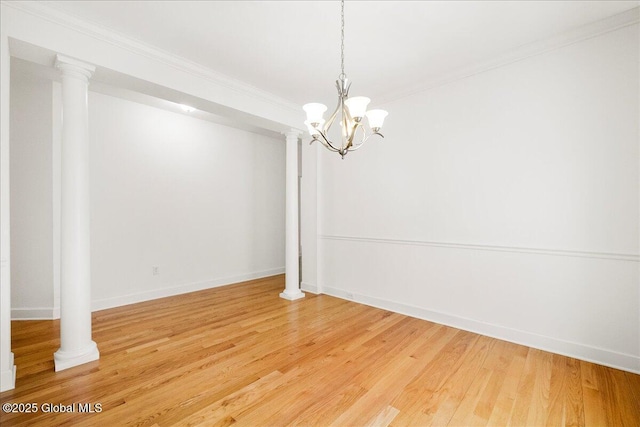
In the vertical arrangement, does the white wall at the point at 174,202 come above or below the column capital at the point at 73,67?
below

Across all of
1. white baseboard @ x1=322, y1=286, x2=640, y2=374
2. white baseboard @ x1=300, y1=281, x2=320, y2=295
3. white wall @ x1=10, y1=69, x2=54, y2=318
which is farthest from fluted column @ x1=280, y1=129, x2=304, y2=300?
white wall @ x1=10, y1=69, x2=54, y2=318

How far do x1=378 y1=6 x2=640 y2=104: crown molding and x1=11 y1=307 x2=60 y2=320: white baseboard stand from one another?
520 centimetres

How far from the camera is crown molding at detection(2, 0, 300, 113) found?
7.54ft

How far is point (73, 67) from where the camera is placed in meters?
2.49


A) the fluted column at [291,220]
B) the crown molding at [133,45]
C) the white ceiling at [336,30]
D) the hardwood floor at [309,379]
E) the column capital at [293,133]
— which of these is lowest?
the hardwood floor at [309,379]

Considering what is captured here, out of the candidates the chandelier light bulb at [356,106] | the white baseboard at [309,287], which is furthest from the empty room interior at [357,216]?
the white baseboard at [309,287]

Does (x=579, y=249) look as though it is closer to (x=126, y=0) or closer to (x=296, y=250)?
(x=296, y=250)

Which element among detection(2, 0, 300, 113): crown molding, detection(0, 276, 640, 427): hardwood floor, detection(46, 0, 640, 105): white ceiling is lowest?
detection(0, 276, 640, 427): hardwood floor

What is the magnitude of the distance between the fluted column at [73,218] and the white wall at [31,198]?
160 centimetres

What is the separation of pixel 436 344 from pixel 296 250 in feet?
7.95

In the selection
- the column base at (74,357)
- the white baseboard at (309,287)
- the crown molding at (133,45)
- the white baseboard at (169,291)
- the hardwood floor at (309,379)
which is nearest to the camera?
the hardwood floor at (309,379)

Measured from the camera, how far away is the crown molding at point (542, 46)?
2.43 m

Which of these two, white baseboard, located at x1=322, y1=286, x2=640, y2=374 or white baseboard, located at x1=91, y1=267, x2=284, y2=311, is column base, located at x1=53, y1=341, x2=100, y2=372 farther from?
white baseboard, located at x1=322, y1=286, x2=640, y2=374

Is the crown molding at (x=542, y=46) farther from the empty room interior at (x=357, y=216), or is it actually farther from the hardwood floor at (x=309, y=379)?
the hardwood floor at (x=309, y=379)
